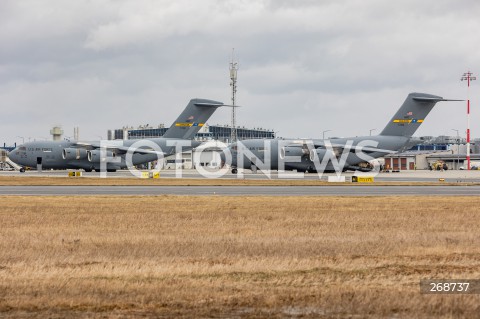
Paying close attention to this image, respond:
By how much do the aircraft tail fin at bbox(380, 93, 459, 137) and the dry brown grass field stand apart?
56.8m

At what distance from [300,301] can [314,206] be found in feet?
72.4

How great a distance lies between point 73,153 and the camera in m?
88.9

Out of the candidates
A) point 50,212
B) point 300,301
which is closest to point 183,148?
point 50,212

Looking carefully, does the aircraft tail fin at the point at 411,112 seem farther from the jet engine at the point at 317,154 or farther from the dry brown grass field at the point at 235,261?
the dry brown grass field at the point at 235,261

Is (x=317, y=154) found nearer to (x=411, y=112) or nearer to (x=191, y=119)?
(x=411, y=112)

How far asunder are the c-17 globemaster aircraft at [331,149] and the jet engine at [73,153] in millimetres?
18117

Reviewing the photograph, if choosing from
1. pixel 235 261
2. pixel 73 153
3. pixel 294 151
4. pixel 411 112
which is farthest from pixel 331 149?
pixel 235 261

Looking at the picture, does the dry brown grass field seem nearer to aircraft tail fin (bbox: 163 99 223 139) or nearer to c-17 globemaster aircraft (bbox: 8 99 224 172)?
c-17 globemaster aircraft (bbox: 8 99 224 172)

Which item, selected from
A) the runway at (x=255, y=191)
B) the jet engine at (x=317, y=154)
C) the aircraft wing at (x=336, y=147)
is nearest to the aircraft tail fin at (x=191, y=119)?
the aircraft wing at (x=336, y=147)

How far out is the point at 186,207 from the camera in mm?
33531

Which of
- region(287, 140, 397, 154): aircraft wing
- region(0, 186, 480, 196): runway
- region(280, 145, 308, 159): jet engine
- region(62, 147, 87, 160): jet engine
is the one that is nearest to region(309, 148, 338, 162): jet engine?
region(287, 140, 397, 154): aircraft wing

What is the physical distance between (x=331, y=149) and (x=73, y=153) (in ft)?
108

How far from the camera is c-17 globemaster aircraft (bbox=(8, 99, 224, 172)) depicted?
89188mm

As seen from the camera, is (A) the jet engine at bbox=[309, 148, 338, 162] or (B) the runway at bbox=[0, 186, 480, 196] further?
(A) the jet engine at bbox=[309, 148, 338, 162]
